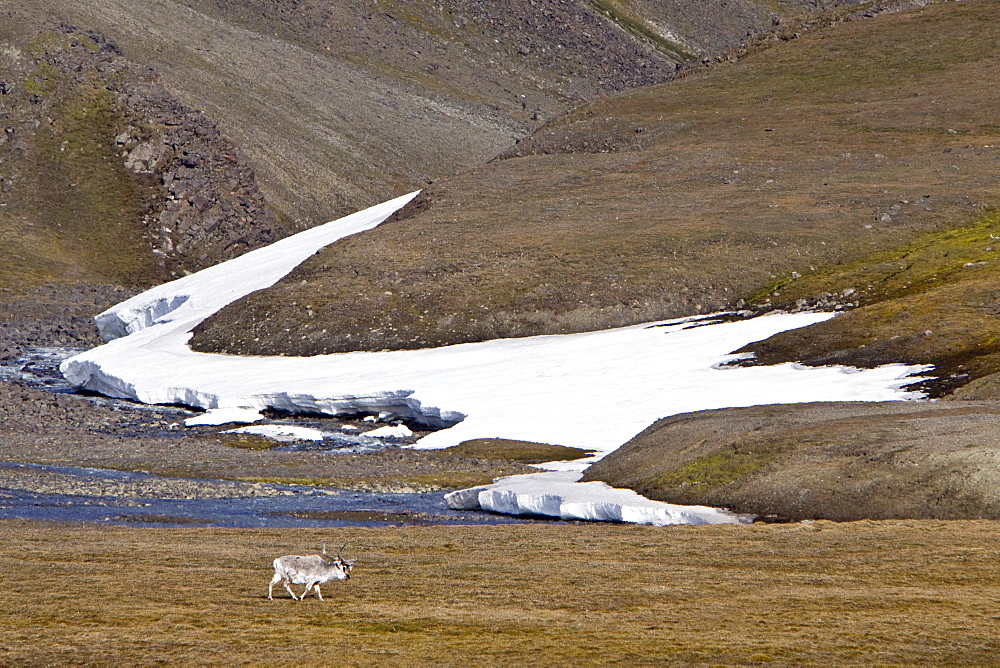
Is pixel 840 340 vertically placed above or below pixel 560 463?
above

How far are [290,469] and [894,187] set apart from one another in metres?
55.9

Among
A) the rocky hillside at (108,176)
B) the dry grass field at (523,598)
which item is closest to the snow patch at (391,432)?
the dry grass field at (523,598)

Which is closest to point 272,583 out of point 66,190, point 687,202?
point 687,202

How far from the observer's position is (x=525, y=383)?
194ft

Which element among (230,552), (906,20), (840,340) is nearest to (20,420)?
(230,552)

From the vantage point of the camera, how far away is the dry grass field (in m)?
17.3

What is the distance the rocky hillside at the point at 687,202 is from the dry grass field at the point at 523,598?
1675 inches

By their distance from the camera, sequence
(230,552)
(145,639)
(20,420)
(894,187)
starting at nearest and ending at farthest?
(145,639) < (230,552) < (20,420) < (894,187)

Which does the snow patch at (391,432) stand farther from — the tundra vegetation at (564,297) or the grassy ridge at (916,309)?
the grassy ridge at (916,309)

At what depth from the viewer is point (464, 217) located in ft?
293

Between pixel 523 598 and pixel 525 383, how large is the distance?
123 ft

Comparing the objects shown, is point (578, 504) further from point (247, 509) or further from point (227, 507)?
point (227, 507)

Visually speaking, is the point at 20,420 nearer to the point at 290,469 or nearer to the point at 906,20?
the point at 290,469

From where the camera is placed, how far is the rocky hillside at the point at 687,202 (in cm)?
7319
